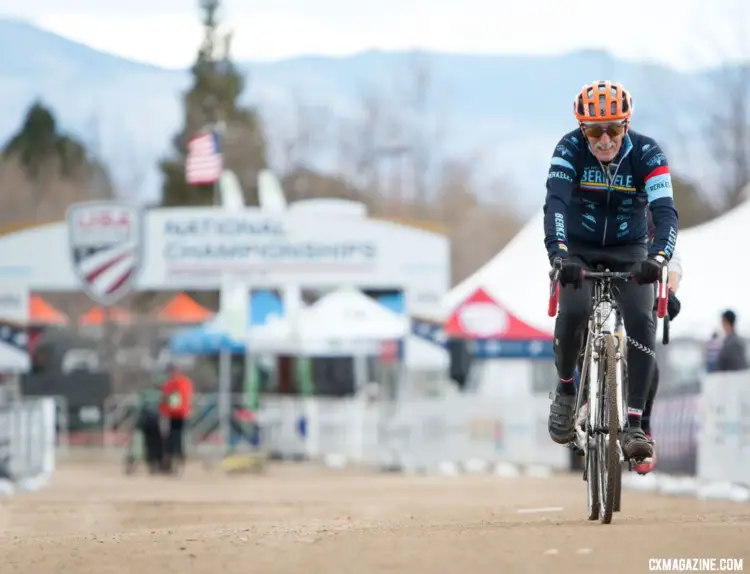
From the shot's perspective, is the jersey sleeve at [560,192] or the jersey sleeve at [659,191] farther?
the jersey sleeve at [659,191]

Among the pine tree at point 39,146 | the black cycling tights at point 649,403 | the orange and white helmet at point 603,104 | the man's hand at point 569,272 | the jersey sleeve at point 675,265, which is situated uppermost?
the pine tree at point 39,146

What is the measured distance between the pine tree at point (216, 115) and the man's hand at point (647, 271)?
256ft

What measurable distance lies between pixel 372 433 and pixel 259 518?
19459 mm

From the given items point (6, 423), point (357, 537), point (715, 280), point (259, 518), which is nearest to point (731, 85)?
point (715, 280)

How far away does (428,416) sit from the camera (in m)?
29.6

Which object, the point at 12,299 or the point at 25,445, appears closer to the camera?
the point at 25,445

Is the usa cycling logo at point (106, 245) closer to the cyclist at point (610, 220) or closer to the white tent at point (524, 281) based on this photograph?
the white tent at point (524, 281)

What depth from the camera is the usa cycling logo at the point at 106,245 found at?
35188 millimetres

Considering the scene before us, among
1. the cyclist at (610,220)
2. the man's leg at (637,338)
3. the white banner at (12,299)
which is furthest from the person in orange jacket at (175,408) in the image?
the man's leg at (637,338)

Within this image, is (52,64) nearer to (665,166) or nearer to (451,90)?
(665,166)

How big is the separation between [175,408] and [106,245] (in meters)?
8.40

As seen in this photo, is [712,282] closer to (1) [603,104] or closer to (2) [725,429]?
(2) [725,429]

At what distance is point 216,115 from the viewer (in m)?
89.8

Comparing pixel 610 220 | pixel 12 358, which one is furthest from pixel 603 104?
pixel 12 358
